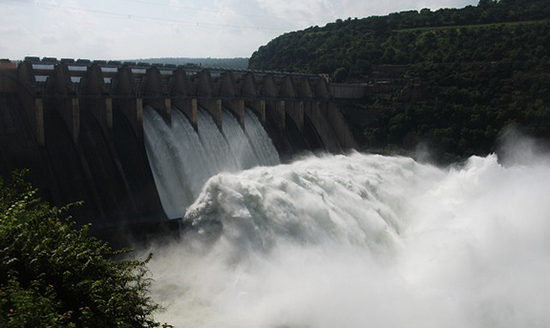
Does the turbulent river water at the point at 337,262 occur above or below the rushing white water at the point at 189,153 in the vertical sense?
below

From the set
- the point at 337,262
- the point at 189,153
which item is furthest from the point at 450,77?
the point at 337,262

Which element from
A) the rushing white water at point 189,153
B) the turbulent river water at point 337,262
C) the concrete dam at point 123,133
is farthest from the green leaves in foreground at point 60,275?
the rushing white water at point 189,153

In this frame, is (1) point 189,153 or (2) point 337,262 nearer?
(2) point 337,262

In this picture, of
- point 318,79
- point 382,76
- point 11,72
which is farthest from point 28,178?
point 382,76

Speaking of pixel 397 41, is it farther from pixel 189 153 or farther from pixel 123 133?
pixel 123 133

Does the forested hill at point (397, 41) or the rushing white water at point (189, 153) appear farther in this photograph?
the forested hill at point (397, 41)

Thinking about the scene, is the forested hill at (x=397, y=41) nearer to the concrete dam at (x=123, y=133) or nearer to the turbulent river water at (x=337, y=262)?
the concrete dam at (x=123, y=133)
